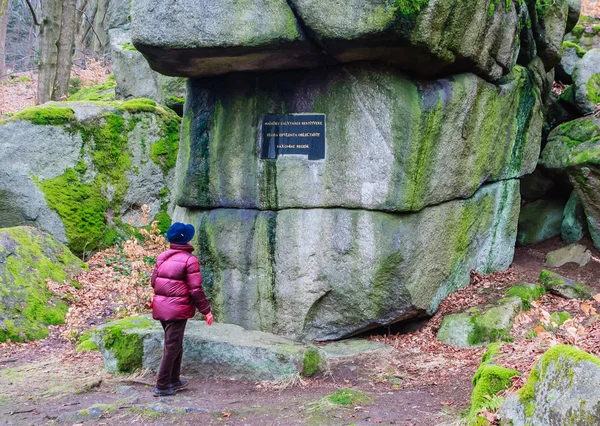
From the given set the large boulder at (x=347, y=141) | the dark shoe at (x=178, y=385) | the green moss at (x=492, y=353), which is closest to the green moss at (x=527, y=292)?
the large boulder at (x=347, y=141)

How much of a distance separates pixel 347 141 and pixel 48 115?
22.3 feet

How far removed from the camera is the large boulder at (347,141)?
7.51 meters

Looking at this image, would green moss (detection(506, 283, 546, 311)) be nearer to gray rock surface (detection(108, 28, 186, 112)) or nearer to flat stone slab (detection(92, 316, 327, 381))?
flat stone slab (detection(92, 316, 327, 381))

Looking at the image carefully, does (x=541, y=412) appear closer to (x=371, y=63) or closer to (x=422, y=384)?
(x=422, y=384)

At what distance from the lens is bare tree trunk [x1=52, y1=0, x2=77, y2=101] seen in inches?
658

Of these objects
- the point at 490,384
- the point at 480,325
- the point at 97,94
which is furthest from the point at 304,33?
the point at 97,94

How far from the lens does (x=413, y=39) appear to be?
6.64 metres

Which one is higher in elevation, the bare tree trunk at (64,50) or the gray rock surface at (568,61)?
the bare tree trunk at (64,50)

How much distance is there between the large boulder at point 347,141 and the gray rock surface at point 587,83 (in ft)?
10.7

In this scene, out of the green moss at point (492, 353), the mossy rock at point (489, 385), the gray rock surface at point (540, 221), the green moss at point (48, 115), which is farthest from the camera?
the green moss at point (48, 115)

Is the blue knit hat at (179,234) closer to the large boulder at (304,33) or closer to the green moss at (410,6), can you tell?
the large boulder at (304,33)

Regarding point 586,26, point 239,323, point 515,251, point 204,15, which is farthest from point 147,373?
point 586,26

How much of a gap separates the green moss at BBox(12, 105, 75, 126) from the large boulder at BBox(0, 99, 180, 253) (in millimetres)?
18

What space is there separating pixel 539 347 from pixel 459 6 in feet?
13.3
